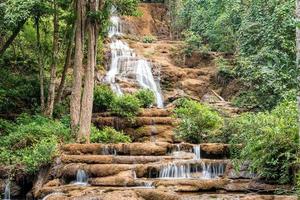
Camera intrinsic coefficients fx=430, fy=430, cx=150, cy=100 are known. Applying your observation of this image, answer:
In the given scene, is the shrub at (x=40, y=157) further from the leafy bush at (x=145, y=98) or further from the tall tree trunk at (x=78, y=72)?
the leafy bush at (x=145, y=98)

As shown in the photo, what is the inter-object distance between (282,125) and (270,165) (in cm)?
108

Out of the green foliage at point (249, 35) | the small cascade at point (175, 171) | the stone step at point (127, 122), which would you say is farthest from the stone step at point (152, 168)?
the stone step at point (127, 122)

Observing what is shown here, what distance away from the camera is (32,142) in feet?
46.2

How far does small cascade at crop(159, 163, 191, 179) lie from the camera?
1169 cm

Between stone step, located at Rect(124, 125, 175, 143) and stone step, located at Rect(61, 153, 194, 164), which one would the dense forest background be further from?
stone step, located at Rect(124, 125, 175, 143)

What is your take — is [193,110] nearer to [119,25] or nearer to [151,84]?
[151,84]

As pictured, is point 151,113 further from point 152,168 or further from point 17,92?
point 152,168

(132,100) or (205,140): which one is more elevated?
(132,100)

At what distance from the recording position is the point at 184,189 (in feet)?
34.0

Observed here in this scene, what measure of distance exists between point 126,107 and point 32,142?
16.5 feet

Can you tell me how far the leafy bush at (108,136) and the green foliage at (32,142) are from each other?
991 millimetres

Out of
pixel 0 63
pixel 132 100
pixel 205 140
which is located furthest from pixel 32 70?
pixel 205 140

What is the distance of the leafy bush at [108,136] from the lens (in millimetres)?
15741

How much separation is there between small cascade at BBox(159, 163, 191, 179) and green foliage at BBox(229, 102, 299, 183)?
1.64 m
